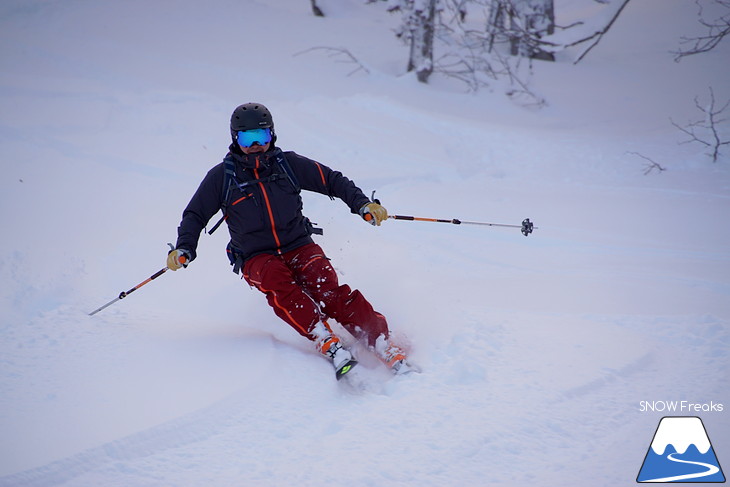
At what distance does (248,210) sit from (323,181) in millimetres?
639

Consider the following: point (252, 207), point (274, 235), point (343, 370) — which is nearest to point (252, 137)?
point (252, 207)

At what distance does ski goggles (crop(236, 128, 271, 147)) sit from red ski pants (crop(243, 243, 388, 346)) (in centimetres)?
82

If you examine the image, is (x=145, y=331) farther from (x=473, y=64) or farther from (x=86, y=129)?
(x=473, y=64)

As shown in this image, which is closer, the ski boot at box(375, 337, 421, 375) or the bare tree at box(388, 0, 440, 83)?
the ski boot at box(375, 337, 421, 375)

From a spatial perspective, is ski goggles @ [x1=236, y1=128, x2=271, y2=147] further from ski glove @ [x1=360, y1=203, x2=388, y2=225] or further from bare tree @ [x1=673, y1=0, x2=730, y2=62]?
bare tree @ [x1=673, y1=0, x2=730, y2=62]

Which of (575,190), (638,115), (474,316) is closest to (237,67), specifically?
(575,190)

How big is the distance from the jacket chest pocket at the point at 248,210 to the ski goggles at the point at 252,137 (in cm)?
35

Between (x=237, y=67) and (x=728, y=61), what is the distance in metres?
10.9

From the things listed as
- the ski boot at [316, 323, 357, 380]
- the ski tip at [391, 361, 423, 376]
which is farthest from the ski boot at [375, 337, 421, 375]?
the ski boot at [316, 323, 357, 380]

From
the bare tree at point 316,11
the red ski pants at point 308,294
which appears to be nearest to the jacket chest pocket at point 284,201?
the red ski pants at point 308,294

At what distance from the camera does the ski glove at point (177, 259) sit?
3.91 m

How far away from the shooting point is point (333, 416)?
3.31 metres

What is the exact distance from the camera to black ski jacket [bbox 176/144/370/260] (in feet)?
13.4

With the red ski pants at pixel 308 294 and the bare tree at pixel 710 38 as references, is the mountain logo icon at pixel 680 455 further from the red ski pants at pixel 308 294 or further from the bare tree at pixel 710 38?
the bare tree at pixel 710 38
